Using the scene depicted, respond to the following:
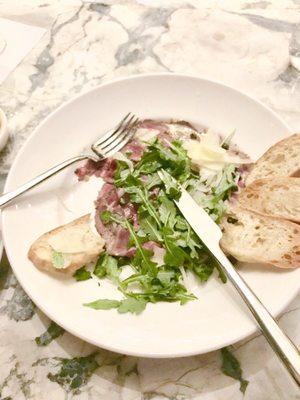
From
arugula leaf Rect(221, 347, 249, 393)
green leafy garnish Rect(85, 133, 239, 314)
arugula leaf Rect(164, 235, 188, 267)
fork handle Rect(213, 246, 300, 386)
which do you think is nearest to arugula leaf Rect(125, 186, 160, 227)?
green leafy garnish Rect(85, 133, 239, 314)

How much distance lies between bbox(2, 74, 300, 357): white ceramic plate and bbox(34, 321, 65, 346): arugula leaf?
0.47ft

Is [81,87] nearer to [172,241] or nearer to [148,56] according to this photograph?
[148,56]

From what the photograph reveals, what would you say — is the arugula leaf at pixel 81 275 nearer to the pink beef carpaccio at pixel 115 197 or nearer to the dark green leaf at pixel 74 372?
the pink beef carpaccio at pixel 115 197

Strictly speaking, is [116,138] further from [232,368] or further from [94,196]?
[232,368]

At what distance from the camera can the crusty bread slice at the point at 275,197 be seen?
1168 mm

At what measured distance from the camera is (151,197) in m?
1.30

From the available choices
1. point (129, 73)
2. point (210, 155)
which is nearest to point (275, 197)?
point (210, 155)

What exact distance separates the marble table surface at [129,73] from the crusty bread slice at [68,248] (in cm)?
19

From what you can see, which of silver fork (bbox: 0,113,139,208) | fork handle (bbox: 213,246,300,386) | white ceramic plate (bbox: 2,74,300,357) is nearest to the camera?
fork handle (bbox: 213,246,300,386)

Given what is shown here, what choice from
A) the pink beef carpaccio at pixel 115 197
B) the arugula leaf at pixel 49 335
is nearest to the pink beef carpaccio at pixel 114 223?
the pink beef carpaccio at pixel 115 197

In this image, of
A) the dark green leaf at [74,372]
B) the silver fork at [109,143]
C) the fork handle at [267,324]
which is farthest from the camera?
the silver fork at [109,143]

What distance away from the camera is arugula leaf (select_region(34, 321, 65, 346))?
1.18 meters

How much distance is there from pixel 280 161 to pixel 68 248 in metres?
0.65

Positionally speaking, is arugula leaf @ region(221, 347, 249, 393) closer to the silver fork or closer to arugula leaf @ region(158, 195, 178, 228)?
arugula leaf @ region(158, 195, 178, 228)
